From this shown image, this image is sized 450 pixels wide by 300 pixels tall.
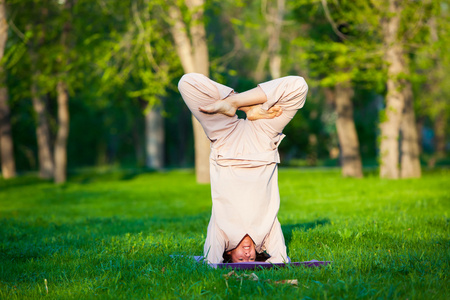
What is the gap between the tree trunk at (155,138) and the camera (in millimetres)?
29297

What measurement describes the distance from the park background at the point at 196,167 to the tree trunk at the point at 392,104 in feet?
0.15

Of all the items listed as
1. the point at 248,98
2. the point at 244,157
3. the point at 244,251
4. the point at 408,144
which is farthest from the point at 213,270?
the point at 408,144

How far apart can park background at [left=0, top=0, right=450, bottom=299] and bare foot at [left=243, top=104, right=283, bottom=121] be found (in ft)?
4.99

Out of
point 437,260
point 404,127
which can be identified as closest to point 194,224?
point 437,260

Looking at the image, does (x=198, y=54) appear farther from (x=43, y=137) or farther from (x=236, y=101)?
(x=236, y=101)

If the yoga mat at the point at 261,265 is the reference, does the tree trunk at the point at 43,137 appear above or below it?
above

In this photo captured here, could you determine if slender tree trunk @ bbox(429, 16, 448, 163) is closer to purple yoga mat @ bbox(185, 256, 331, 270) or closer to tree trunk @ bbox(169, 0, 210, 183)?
tree trunk @ bbox(169, 0, 210, 183)

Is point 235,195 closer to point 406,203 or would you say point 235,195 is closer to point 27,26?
point 406,203

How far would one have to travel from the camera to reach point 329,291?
4.01 m

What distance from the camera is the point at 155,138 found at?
29.6 metres

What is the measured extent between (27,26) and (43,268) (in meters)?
15.4

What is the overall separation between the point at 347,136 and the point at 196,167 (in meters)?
6.10

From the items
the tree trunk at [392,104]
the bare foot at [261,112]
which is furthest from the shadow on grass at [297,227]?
the tree trunk at [392,104]

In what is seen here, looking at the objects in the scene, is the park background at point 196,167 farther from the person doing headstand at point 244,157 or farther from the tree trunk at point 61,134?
the person doing headstand at point 244,157
